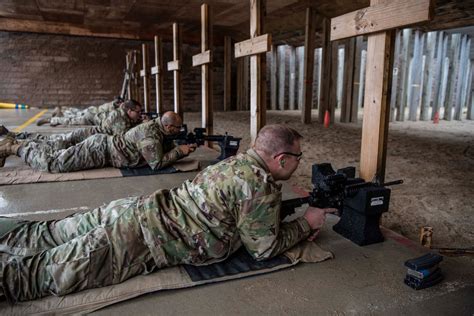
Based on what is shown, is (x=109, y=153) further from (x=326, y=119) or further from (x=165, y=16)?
(x=165, y=16)

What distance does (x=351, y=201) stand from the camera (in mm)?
2451

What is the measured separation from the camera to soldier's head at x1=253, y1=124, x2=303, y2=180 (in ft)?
6.50

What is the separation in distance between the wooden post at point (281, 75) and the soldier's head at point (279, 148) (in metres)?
13.0

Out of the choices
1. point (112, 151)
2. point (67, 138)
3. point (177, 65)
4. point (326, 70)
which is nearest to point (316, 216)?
point (112, 151)

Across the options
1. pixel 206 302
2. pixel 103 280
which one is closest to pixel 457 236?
pixel 206 302

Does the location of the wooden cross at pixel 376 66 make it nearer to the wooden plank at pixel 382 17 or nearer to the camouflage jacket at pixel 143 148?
the wooden plank at pixel 382 17

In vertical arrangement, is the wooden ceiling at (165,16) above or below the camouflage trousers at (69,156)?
above

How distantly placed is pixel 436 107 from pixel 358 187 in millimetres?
10405

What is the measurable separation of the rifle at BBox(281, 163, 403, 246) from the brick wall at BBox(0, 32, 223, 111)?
13119mm

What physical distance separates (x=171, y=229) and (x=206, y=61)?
4.16 m

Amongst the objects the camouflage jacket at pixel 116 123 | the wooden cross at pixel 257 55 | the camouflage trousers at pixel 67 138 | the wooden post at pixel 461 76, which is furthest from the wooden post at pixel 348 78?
the camouflage trousers at pixel 67 138

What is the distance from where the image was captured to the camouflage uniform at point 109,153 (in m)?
4.32

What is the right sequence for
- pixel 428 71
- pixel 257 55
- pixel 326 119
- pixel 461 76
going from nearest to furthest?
pixel 257 55
pixel 326 119
pixel 428 71
pixel 461 76

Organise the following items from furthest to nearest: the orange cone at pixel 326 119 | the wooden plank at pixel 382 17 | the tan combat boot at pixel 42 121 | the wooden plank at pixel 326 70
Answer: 1. the wooden plank at pixel 326 70
2. the orange cone at pixel 326 119
3. the tan combat boot at pixel 42 121
4. the wooden plank at pixel 382 17
